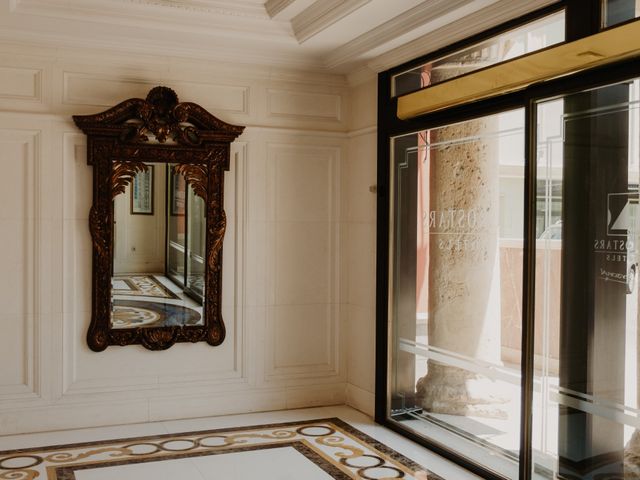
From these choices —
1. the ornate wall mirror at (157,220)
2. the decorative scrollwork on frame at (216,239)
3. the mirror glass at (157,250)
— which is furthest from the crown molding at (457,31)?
the mirror glass at (157,250)

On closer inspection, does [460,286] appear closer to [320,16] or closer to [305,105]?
[320,16]

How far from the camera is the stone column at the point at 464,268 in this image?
411 centimetres

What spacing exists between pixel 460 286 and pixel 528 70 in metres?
1.37

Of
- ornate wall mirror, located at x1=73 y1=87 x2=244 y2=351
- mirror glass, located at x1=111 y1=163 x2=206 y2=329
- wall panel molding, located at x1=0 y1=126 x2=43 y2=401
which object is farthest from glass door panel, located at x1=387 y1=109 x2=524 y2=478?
wall panel molding, located at x1=0 y1=126 x2=43 y2=401

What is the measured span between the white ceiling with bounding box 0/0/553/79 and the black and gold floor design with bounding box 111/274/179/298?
4.95 feet

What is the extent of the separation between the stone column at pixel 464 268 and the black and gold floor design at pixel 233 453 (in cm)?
50

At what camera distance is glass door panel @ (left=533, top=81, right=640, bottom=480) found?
3076 millimetres

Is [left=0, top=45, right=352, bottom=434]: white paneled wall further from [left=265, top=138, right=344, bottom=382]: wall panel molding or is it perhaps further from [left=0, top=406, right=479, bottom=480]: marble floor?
[left=0, top=406, right=479, bottom=480]: marble floor

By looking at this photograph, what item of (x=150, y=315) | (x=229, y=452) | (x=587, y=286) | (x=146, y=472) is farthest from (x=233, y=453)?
(x=587, y=286)

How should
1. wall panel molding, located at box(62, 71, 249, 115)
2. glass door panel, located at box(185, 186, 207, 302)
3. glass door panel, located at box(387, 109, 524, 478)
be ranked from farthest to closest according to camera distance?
glass door panel, located at box(185, 186, 207, 302), wall panel molding, located at box(62, 71, 249, 115), glass door panel, located at box(387, 109, 524, 478)

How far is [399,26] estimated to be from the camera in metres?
4.43

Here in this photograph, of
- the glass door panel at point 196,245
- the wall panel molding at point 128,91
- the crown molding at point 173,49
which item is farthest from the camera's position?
the glass door panel at point 196,245

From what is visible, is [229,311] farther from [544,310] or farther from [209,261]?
[544,310]

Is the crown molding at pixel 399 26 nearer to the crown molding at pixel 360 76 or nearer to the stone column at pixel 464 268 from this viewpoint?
the crown molding at pixel 360 76
